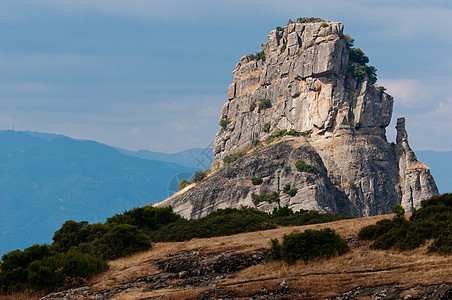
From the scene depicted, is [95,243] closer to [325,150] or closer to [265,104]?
[325,150]

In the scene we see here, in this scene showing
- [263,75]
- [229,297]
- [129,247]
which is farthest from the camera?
[263,75]

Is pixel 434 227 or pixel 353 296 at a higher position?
pixel 434 227

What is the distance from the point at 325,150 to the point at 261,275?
13798 centimetres

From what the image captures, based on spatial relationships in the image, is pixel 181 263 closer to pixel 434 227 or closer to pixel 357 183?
pixel 434 227

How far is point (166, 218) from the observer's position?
68250 mm

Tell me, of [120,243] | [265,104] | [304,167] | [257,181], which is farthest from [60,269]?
[265,104]

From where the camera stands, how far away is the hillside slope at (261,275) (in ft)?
84.8

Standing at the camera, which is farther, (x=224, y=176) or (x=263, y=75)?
(x=263, y=75)

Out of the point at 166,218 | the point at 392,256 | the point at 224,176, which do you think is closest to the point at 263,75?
the point at 224,176

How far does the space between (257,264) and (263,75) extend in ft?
539

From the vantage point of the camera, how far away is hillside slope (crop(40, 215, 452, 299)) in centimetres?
2586

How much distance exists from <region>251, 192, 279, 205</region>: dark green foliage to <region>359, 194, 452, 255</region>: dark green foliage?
385 ft

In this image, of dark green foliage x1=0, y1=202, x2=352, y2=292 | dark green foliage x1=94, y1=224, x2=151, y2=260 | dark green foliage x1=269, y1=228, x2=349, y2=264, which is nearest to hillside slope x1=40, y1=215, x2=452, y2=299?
dark green foliage x1=269, y1=228, x2=349, y2=264

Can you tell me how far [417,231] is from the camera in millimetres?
33531
